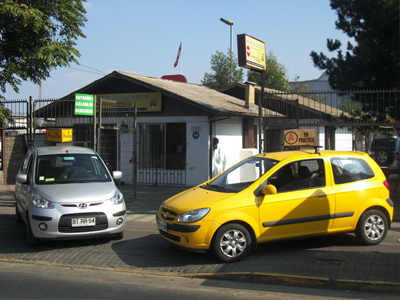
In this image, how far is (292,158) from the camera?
22.5 feet

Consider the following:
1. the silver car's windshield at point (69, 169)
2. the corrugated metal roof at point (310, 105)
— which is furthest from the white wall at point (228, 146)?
the silver car's windshield at point (69, 169)

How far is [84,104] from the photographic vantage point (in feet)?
38.2

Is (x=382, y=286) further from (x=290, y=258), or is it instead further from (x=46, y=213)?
(x=46, y=213)

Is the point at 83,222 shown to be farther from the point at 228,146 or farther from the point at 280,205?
the point at 228,146

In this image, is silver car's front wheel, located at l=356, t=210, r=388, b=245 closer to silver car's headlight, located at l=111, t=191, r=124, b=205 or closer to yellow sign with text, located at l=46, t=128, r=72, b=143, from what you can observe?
silver car's headlight, located at l=111, t=191, r=124, b=205

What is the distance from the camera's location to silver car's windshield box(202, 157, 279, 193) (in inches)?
265

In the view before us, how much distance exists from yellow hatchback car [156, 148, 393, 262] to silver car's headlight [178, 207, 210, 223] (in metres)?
0.02

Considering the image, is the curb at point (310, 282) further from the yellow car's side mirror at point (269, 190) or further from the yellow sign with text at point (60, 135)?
the yellow sign with text at point (60, 135)

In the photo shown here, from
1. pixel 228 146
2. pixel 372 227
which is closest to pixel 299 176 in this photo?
pixel 372 227

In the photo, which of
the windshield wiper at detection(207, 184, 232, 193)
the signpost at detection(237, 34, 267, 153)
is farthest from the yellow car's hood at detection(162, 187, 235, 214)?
the signpost at detection(237, 34, 267, 153)

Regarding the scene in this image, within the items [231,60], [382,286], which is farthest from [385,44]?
[231,60]

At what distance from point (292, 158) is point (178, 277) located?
2774mm

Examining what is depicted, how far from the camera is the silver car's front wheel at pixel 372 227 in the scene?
6.89m

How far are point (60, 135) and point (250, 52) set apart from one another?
7069 mm
